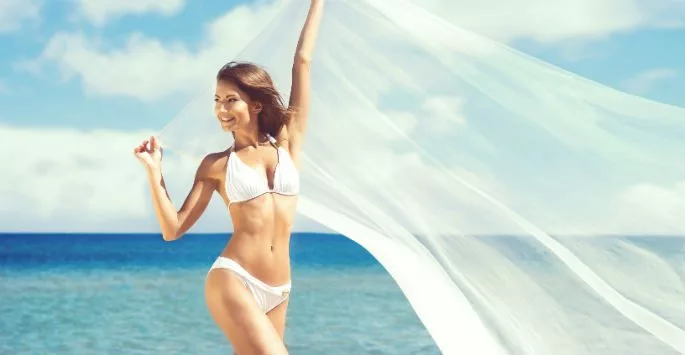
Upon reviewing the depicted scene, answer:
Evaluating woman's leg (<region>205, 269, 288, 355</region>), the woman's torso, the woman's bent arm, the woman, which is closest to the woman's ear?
the woman

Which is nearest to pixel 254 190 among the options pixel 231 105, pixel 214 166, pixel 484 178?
pixel 214 166

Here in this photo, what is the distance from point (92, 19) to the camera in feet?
131

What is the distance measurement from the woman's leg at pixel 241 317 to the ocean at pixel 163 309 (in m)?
8.59

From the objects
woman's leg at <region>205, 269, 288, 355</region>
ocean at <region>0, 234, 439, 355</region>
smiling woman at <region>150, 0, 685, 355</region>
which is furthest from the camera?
ocean at <region>0, 234, 439, 355</region>

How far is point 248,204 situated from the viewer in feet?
11.3

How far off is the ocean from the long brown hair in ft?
27.9

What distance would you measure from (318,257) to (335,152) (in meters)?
38.6

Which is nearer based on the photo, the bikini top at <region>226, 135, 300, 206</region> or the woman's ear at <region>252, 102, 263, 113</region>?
the bikini top at <region>226, 135, 300, 206</region>

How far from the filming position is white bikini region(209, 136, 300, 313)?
3412mm

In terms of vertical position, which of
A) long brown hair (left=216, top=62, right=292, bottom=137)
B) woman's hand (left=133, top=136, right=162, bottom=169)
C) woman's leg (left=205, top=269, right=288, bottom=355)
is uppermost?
long brown hair (left=216, top=62, right=292, bottom=137)

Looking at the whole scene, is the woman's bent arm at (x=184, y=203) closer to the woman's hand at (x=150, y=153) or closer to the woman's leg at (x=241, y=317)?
the woman's hand at (x=150, y=153)

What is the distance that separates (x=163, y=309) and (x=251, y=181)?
55.1ft

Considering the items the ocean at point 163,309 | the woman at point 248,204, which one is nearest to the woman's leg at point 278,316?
the woman at point 248,204

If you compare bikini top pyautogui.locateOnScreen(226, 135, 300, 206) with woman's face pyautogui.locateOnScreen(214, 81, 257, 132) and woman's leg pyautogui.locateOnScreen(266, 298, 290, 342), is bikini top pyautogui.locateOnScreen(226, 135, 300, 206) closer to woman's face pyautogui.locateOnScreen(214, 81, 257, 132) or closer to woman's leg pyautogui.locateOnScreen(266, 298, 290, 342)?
woman's face pyautogui.locateOnScreen(214, 81, 257, 132)
